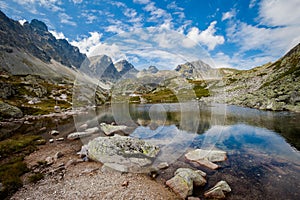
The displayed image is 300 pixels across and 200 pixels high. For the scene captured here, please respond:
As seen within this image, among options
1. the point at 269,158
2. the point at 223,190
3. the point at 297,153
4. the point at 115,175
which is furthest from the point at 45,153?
the point at 297,153

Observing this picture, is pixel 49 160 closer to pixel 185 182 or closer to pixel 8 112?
pixel 185 182

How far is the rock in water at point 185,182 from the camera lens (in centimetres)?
1058

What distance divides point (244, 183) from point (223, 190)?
7.91 feet

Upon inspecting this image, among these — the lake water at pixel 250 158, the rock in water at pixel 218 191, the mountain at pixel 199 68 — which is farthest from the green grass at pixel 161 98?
the rock in water at pixel 218 191

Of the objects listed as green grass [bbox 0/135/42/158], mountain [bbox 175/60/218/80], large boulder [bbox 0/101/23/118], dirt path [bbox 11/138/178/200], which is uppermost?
mountain [bbox 175/60/218/80]

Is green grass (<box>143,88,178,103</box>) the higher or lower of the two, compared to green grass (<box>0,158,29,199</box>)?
higher

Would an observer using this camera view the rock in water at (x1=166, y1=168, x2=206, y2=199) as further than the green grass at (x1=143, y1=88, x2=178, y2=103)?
No

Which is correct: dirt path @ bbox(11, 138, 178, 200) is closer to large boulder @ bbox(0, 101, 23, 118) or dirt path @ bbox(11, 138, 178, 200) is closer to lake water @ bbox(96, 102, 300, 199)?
lake water @ bbox(96, 102, 300, 199)

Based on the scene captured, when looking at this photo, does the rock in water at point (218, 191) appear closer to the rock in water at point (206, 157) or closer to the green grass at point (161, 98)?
the rock in water at point (206, 157)

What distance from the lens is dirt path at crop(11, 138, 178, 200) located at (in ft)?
34.1

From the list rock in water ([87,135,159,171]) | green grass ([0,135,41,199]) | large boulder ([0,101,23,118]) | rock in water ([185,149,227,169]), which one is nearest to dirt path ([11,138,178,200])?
green grass ([0,135,41,199])

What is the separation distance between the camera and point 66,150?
19.3 m

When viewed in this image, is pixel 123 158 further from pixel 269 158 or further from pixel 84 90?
pixel 84 90

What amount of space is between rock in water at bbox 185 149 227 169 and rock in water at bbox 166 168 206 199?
2.91m
